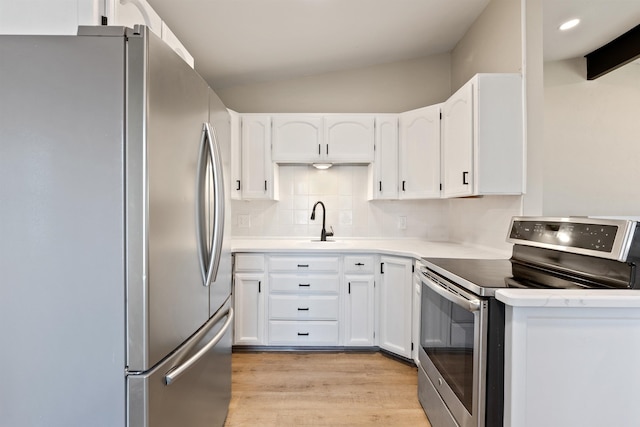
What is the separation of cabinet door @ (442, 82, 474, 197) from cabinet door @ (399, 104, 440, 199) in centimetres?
9

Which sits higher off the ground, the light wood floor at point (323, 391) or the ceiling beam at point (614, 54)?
the ceiling beam at point (614, 54)

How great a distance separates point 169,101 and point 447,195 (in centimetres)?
208

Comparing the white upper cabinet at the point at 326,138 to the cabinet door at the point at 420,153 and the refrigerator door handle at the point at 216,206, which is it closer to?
the cabinet door at the point at 420,153

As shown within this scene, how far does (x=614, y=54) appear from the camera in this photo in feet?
6.91

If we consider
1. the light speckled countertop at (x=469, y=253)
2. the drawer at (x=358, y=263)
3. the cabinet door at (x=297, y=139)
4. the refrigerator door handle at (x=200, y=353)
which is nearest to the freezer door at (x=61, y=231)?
the refrigerator door handle at (x=200, y=353)

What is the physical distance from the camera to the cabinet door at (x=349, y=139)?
280 centimetres

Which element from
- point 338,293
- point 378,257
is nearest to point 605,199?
point 378,257

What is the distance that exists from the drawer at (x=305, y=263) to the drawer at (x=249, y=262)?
118 millimetres

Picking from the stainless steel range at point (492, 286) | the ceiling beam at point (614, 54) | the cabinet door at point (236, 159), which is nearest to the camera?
the stainless steel range at point (492, 286)

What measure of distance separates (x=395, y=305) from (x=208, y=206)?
68.8 inches

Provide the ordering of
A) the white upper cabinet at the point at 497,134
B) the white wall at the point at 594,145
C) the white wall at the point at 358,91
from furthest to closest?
the white wall at the point at 358,91
the white wall at the point at 594,145
the white upper cabinet at the point at 497,134

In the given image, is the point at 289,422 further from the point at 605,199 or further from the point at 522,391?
the point at 605,199

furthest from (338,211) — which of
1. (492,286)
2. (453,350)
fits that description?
(492,286)

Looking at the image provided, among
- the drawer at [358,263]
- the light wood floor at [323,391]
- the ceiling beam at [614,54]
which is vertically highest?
the ceiling beam at [614,54]
